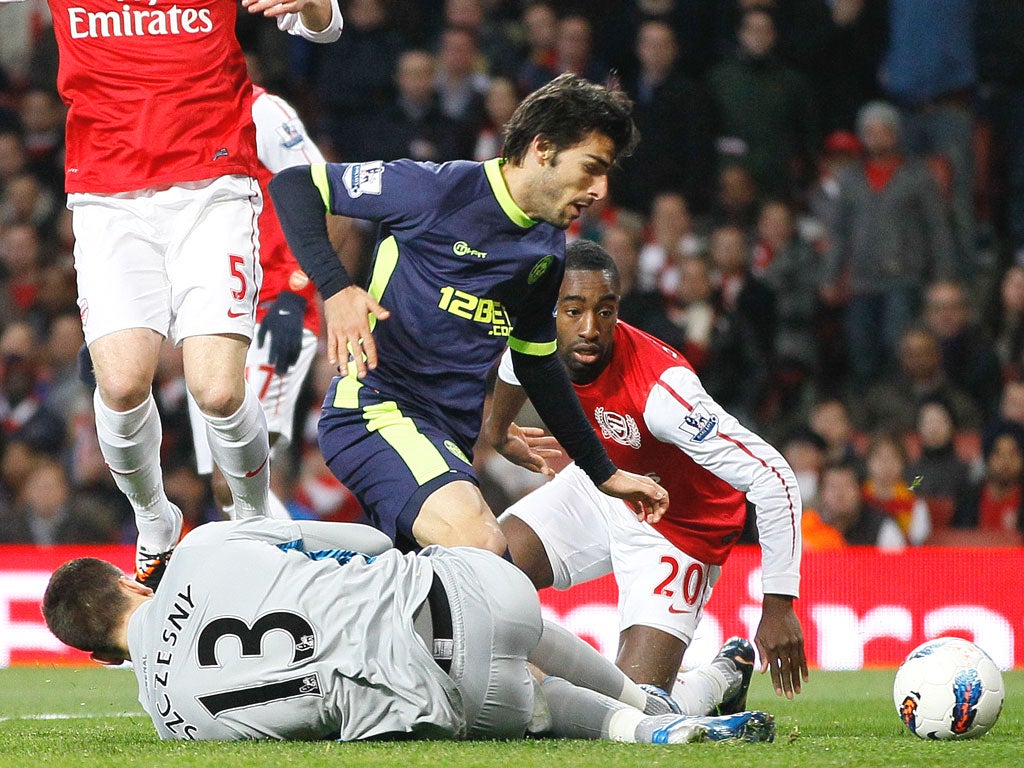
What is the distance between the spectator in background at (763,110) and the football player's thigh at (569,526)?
5369mm

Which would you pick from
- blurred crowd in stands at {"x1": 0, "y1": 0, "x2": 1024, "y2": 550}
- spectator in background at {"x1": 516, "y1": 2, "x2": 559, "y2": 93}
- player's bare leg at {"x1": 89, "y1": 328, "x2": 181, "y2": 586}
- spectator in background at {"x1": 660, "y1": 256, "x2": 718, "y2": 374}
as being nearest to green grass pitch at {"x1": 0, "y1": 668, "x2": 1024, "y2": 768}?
player's bare leg at {"x1": 89, "y1": 328, "x2": 181, "y2": 586}

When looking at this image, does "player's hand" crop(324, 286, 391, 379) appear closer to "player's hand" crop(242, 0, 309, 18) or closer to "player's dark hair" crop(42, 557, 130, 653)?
"player's dark hair" crop(42, 557, 130, 653)

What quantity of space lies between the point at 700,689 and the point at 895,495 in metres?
4.12

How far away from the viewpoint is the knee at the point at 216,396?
197 inches

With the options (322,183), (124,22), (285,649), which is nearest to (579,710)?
(285,649)

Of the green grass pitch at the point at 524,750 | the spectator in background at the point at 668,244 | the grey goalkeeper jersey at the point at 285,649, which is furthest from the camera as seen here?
the spectator in background at the point at 668,244

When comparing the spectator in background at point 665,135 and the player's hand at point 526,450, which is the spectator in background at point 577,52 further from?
the player's hand at point 526,450

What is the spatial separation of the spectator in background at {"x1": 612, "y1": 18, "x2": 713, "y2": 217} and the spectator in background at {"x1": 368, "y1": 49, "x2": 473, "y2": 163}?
120cm

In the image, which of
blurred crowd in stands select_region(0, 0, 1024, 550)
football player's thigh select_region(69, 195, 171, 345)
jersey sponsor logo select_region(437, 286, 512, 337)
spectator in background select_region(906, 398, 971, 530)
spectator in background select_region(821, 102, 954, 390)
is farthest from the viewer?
spectator in background select_region(821, 102, 954, 390)

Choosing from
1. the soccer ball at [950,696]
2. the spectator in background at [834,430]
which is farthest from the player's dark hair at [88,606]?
the spectator in background at [834,430]

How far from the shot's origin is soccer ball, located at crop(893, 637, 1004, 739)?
429cm

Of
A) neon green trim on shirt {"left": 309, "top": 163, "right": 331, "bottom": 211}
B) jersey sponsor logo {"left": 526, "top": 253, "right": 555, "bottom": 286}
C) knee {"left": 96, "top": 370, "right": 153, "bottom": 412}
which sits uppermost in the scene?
neon green trim on shirt {"left": 309, "top": 163, "right": 331, "bottom": 211}

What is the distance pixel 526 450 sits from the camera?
5.48 metres

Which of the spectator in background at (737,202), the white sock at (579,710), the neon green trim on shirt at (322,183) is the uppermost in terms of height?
the spectator in background at (737,202)
